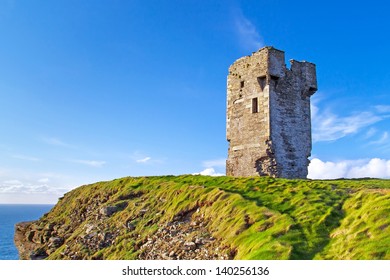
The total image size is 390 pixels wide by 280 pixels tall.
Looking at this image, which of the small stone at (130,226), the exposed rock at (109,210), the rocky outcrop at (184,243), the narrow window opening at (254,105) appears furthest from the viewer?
the narrow window opening at (254,105)

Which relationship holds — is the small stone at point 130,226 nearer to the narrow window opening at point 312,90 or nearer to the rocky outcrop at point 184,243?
the rocky outcrop at point 184,243

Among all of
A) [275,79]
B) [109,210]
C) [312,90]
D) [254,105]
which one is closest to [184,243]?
[109,210]

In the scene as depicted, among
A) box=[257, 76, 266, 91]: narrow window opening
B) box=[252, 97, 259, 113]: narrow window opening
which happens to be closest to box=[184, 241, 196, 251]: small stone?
box=[252, 97, 259, 113]: narrow window opening

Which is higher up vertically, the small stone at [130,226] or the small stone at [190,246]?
the small stone at [130,226]

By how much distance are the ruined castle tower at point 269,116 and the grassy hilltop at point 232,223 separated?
162 inches

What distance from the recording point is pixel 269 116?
2716cm

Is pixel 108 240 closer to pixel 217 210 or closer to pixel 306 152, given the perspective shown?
pixel 217 210

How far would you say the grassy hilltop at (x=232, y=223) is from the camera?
13.7 meters

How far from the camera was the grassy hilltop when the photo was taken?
13734 millimetres

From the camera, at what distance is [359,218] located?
15.2m

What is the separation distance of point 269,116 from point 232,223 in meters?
12.4

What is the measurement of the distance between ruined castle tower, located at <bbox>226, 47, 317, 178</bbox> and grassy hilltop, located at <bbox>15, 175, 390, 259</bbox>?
4.12 metres

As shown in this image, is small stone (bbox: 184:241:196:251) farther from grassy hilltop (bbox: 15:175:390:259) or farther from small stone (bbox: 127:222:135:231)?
small stone (bbox: 127:222:135:231)

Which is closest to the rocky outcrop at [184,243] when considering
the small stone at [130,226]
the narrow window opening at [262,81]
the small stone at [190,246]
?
the small stone at [190,246]
